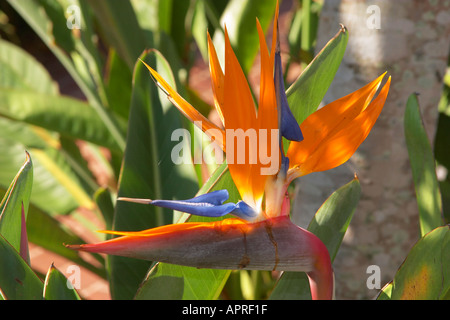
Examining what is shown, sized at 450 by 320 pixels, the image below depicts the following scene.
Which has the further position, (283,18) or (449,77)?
(283,18)

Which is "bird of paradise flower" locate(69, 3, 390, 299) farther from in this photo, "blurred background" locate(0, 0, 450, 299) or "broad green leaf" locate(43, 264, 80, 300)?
"blurred background" locate(0, 0, 450, 299)

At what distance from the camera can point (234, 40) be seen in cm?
121

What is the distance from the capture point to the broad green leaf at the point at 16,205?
53 cm

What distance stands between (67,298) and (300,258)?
0.86ft

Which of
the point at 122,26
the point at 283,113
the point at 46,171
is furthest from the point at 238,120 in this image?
the point at 46,171

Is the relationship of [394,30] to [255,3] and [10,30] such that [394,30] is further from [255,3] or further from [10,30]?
[10,30]

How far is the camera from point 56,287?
0.52 metres

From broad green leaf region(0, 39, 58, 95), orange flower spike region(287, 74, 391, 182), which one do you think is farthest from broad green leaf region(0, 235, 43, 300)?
broad green leaf region(0, 39, 58, 95)

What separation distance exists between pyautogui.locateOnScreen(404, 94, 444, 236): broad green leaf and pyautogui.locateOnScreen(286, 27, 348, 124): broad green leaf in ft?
0.37

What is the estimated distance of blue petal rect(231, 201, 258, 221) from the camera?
38 cm

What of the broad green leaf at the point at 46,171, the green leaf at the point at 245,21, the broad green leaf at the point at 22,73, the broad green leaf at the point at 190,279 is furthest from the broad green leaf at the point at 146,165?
the broad green leaf at the point at 22,73
